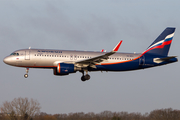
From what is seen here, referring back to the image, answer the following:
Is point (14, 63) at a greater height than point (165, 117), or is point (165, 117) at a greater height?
point (14, 63)

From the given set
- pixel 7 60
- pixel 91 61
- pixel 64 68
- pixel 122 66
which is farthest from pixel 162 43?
pixel 7 60

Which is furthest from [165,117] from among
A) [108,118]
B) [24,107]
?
[24,107]

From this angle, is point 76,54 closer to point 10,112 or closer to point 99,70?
point 99,70

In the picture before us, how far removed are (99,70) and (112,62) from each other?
8.00ft

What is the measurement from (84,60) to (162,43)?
52.5ft

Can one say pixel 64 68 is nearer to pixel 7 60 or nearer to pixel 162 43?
pixel 7 60

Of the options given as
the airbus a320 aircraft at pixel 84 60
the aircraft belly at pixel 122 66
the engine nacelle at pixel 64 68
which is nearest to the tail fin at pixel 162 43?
the airbus a320 aircraft at pixel 84 60

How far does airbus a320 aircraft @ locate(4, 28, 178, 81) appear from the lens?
42781 mm

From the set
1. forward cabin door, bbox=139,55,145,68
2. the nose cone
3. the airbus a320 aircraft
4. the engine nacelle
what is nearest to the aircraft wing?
the airbus a320 aircraft

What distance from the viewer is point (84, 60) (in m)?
42.2

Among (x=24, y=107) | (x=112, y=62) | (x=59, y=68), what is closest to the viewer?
(x=59, y=68)

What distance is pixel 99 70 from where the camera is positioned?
45719mm

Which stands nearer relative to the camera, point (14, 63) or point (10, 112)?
point (14, 63)

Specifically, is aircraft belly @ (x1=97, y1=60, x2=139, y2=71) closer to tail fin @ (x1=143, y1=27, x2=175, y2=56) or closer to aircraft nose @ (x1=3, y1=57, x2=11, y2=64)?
tail fin @ (x1=143, y1=27, x2=175, y2=56)
